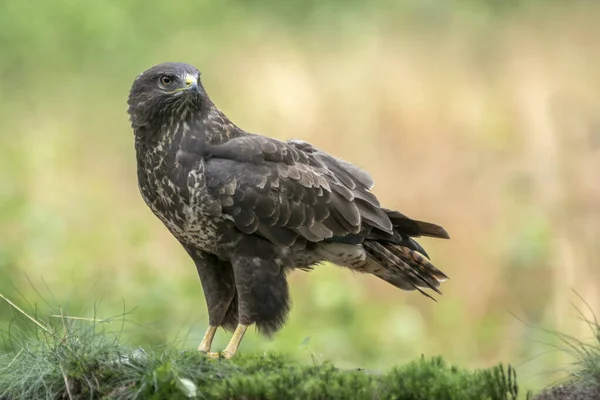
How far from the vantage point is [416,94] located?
1107 centimetres

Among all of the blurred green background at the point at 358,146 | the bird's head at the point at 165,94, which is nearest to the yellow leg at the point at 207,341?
the bird's head at the point at 165,94

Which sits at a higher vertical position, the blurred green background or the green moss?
the blurred green background

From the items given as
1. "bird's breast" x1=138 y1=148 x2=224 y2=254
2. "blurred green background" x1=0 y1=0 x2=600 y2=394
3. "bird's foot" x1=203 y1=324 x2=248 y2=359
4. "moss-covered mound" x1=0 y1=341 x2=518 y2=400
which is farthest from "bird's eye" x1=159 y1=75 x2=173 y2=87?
"blurred green background" x1=0 y1=0 x2=600 y2=394

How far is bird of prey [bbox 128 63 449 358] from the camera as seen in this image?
5422mm

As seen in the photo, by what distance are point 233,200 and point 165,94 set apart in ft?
2.18

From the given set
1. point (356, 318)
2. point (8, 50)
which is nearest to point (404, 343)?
point (356, 318)

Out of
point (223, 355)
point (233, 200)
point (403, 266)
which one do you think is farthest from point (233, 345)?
point (403, 266)

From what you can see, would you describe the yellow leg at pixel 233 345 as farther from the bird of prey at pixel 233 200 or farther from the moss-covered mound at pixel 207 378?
the moss-covered mound at pixel 207 378

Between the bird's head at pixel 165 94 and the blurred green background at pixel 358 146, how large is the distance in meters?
2.33

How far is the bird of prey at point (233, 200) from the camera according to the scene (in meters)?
5.42

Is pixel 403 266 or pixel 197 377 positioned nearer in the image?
pixel 197 377

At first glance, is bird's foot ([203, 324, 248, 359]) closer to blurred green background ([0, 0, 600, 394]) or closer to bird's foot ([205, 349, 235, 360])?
bird's foot ([205, 349, 235, 360])

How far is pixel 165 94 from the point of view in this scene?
18.1 feet

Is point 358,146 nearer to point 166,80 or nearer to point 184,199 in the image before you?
point 166,80
